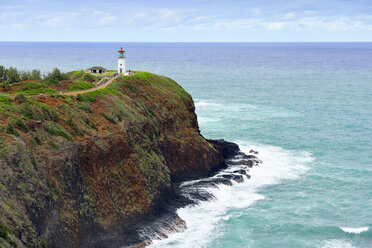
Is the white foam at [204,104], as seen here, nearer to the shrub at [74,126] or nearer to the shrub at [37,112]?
the shrub at [74,126]

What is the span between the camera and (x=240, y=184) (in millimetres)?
60625

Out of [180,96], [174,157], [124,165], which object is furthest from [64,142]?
[180,96]

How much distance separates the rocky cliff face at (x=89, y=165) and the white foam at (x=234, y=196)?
4046 mm

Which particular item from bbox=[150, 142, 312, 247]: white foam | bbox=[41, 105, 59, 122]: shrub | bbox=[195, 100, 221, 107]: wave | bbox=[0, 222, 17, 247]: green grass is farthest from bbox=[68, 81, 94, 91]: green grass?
bbox=[195, 100, 221, 107]: wave

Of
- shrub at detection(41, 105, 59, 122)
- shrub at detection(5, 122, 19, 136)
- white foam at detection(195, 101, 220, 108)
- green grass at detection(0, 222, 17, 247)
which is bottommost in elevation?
green grass at detection(0, 222, 17, 247)

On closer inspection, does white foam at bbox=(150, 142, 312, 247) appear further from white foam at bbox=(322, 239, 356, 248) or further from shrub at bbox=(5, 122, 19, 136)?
shrub at bbox=(5, 122, 19, 136)

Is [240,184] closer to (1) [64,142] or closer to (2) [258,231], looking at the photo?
(2) [258,231]

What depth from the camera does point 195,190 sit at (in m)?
57.0

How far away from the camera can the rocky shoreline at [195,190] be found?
150 feet

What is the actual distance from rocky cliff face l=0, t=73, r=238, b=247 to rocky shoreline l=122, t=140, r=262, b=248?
106 cm

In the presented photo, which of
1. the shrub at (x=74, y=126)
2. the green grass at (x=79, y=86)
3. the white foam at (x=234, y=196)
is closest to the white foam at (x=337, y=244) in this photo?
the white foam at (x=234, y=196)

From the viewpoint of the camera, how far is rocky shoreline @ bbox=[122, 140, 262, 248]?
4572cm

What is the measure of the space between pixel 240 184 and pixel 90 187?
2360 cm

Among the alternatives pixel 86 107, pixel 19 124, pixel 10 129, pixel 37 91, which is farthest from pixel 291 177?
pixel 10 129
